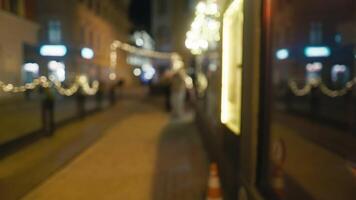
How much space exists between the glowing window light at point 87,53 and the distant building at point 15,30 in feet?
20.4

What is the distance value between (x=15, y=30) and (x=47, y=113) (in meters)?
11.6

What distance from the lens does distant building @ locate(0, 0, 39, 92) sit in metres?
16.8

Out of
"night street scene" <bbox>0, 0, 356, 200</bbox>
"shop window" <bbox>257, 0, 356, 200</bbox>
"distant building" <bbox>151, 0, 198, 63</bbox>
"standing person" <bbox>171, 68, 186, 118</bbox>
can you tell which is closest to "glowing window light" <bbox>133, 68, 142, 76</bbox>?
"distant building" <bbox>151, 0, 198, 63</bbox>

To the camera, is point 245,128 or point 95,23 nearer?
point 245,128

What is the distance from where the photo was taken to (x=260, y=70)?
4219 mm

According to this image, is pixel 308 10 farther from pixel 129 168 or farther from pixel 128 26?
pixel 128 26

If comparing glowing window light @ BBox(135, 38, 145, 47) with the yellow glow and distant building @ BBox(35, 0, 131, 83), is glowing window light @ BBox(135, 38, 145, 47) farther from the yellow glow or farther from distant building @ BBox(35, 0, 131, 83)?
the yellow glow

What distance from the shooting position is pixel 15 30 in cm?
2212

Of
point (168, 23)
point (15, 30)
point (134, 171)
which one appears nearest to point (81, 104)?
point (15, 30)

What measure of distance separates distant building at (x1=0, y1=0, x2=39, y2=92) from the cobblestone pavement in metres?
5.45

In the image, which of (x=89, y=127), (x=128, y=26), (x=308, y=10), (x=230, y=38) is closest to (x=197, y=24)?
(x=89, y=127)

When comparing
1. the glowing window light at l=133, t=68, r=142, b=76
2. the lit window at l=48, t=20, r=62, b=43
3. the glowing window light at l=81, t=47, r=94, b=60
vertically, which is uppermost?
the lit window at l=48, t=20, r=62, b=43

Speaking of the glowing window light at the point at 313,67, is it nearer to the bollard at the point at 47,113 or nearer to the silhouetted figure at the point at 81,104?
the silhouetted figure at the point at 81,104

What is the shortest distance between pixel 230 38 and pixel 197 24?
5.71 metres
